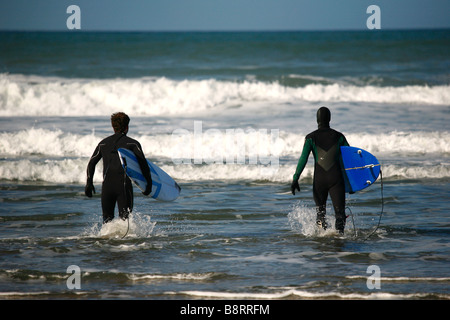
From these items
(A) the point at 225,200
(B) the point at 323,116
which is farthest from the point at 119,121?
(A) the point at 225,200

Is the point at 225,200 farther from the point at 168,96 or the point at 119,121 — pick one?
the point at 168,96

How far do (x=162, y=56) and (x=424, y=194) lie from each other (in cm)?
3384

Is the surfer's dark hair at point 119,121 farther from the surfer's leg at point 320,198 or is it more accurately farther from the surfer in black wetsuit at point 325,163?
the surfer's leg at point 320,198

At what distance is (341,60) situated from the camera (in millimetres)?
38781

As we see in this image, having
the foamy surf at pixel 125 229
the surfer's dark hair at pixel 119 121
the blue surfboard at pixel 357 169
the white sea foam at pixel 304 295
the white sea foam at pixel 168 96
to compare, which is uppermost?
the white sea foam at pixel 168 96

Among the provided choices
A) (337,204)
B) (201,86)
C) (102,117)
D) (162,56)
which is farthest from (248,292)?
(162,56)

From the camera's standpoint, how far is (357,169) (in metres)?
Answer: 7.33

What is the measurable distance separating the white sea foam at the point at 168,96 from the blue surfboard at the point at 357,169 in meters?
15.3

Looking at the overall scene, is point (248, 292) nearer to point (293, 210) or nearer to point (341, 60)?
point (293, 210)

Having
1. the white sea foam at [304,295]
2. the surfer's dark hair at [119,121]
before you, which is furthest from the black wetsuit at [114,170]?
the white sea foam at [304,295]

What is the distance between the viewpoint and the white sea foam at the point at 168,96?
2261cm

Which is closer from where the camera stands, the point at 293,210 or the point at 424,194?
the point at 293,210

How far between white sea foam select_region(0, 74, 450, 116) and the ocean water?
86mm

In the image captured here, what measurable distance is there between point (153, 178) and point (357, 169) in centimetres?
257
